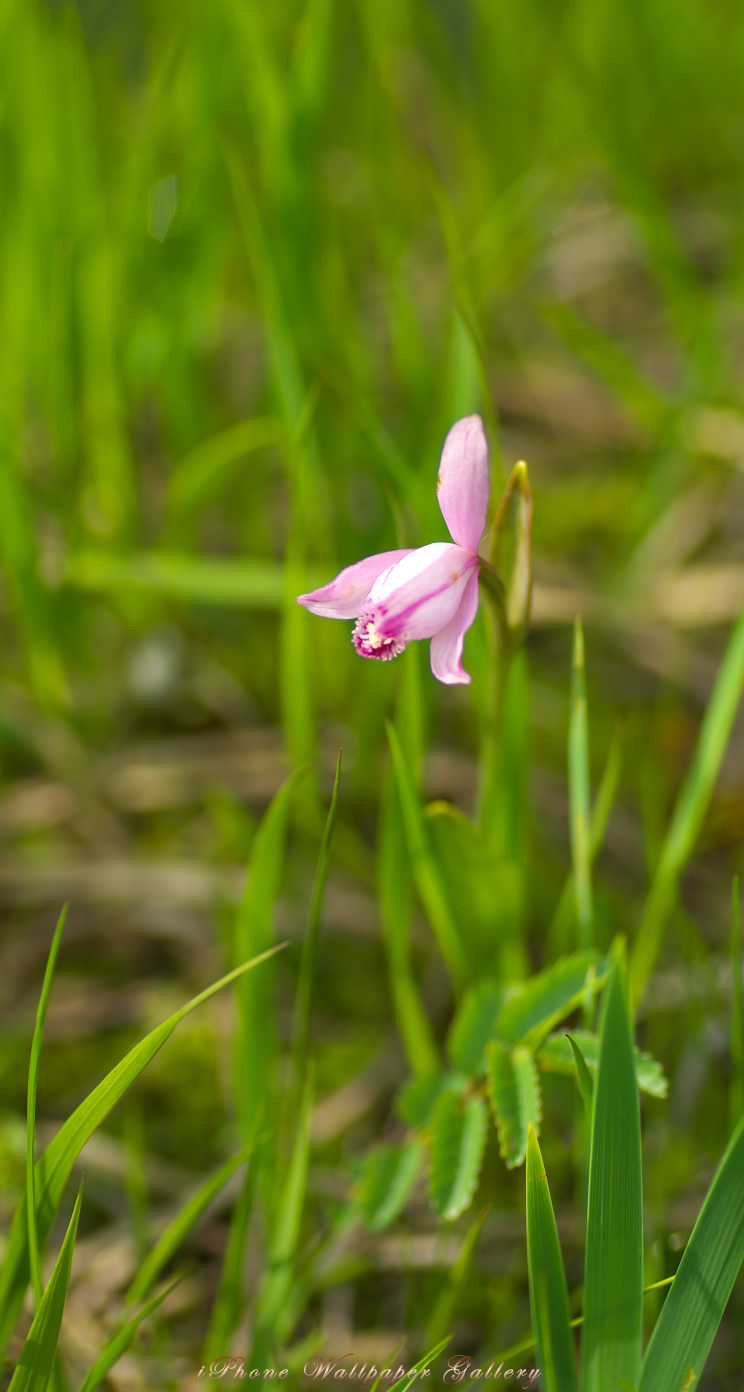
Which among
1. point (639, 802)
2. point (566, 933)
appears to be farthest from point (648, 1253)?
point (639, 802)

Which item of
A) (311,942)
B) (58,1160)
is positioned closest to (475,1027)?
(311,942)

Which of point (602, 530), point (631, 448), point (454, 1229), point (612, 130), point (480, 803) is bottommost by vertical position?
point (454, 1229)

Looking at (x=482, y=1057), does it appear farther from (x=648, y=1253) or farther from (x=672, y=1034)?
(x=672, y=1034)

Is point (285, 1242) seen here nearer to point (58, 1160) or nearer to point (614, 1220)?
point (58, 1160)

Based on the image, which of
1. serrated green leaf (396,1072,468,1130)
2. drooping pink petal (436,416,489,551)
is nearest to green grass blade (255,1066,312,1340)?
serrated green leaf (396,1072,468,1130)

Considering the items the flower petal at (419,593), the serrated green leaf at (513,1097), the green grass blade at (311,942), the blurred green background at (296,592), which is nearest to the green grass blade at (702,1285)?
the serrated green leaf at (513,1097)

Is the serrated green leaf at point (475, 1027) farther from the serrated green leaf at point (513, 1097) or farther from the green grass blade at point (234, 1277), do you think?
the green grass blade at point (234, 1277)
